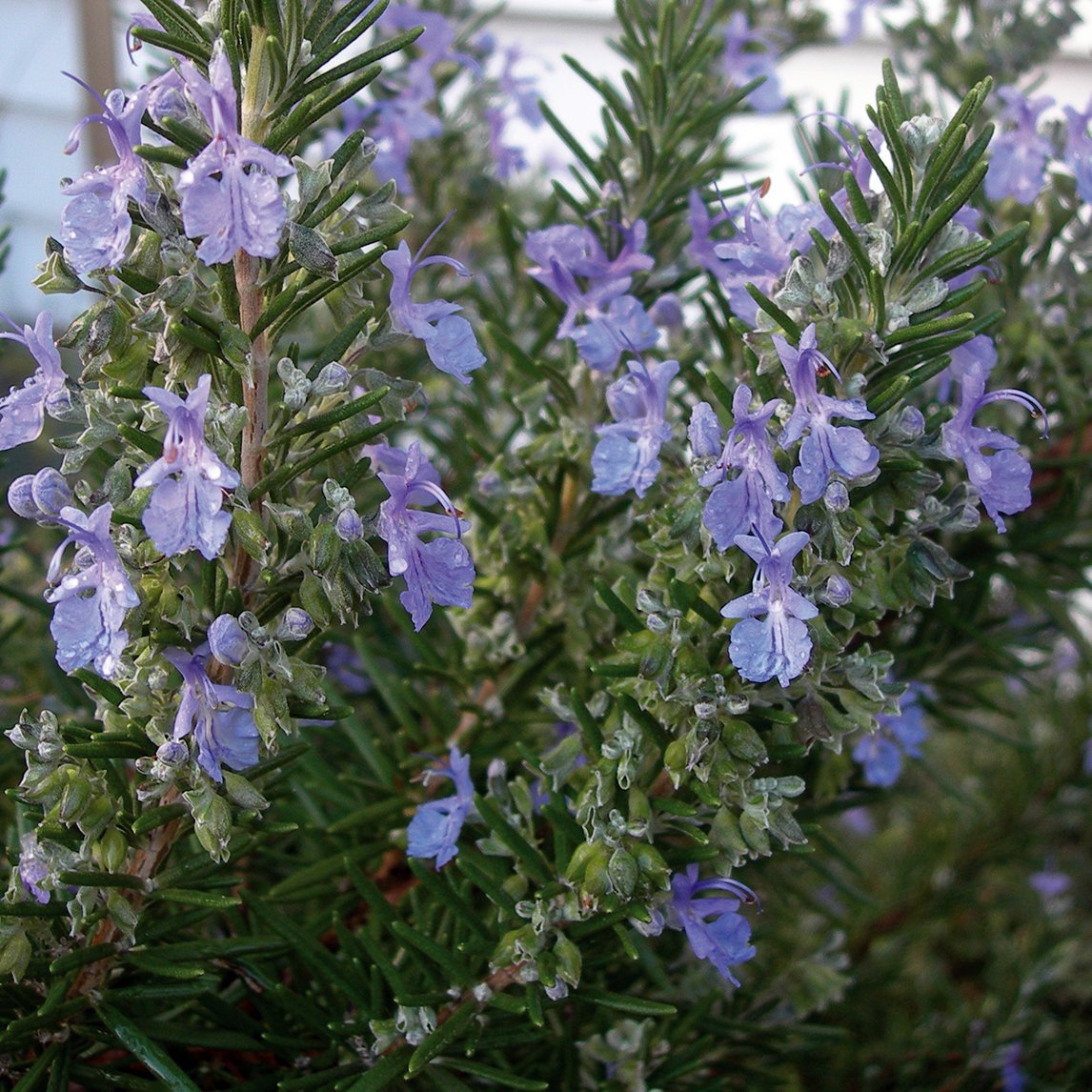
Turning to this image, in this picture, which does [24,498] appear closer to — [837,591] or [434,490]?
[434,490]

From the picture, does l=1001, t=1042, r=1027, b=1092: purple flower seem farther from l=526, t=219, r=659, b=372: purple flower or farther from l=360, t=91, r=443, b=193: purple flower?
l=360, t=91, r=443, b=193: purple flower

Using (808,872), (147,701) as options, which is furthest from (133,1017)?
(808,872)

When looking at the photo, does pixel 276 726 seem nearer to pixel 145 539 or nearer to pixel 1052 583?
pixel 145 539

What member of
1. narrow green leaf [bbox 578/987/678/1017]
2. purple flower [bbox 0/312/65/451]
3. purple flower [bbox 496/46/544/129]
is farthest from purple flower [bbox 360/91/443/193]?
narrow green leaf [bbox 578/987/678/1017]

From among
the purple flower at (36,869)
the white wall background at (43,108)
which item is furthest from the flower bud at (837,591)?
the white wall background at (43,108)

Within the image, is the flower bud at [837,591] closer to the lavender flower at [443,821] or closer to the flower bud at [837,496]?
the flower bud at [837,496]

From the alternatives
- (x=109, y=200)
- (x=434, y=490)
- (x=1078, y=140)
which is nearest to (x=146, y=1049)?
(x=434, y=490)
